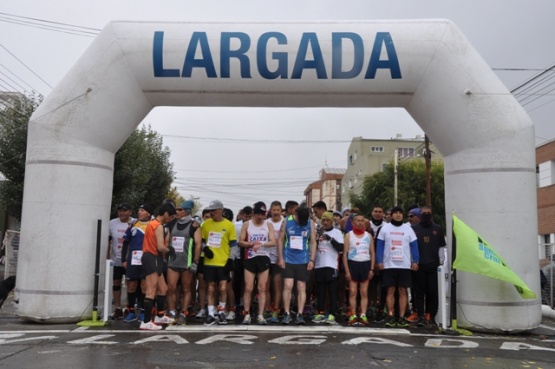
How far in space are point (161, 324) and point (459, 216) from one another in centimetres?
491

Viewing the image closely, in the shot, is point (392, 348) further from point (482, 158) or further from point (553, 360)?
point (482, 158)

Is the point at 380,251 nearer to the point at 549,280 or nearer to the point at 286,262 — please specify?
the point at 286,262

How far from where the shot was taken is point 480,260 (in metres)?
8.09

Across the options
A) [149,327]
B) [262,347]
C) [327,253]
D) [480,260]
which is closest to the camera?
[262,347]

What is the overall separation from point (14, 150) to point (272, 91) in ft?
42.2

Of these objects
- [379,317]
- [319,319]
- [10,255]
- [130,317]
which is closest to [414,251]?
[379,317]

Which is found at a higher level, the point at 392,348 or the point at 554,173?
the point at 554,173

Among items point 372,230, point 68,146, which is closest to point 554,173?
point 372,230

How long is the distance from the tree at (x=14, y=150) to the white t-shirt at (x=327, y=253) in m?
13.1

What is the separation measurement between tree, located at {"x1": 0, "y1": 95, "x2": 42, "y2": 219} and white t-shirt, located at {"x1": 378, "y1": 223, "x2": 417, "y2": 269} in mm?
13968

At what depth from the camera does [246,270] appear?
9.09 meters

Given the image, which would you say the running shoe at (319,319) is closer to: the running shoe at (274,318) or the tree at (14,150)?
the running shoe at (274,318)

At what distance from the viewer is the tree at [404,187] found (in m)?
42.2

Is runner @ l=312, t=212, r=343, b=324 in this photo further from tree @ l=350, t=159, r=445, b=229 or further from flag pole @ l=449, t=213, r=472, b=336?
tree @ l=350, t=159, r=445, b=229
